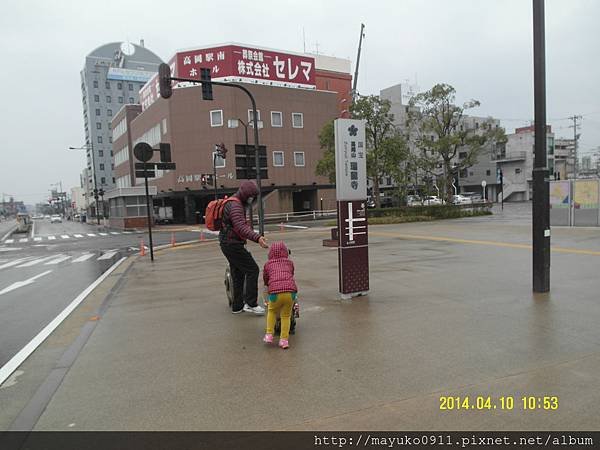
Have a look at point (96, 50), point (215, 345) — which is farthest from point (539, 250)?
point (96, 50)

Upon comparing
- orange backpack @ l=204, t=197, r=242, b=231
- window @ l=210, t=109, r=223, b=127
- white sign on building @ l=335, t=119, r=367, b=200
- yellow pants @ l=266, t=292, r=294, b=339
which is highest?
window @ l=210, t=109, r=223, b=127

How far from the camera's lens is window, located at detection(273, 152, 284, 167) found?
135ft

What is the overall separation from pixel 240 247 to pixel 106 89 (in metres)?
104

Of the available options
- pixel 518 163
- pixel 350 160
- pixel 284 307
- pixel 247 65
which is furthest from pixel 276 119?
pixel 518 163

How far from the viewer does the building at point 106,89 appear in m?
93.4

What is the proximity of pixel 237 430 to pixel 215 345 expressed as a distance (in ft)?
6.18

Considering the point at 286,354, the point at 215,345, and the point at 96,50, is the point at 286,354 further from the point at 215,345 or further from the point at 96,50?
the point at 96,50

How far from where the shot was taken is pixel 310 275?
9070 mm

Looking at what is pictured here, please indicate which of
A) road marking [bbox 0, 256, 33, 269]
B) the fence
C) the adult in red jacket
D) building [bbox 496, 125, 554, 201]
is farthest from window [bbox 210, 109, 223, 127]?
building [bbox 496, 125, 554, 201]

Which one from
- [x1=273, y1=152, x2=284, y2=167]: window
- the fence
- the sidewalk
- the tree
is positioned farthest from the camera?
[x1=273, y1=152, x2=284, y2=167]: window

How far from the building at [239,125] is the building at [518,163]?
35.1 metres

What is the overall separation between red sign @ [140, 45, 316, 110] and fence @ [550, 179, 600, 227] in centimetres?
2918

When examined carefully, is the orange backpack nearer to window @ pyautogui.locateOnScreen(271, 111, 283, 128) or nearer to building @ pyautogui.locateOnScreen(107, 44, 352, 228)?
building @ pyautogui.locateOnScreen(107, 44, 352, 228)

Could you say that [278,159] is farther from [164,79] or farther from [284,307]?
[284,307]
